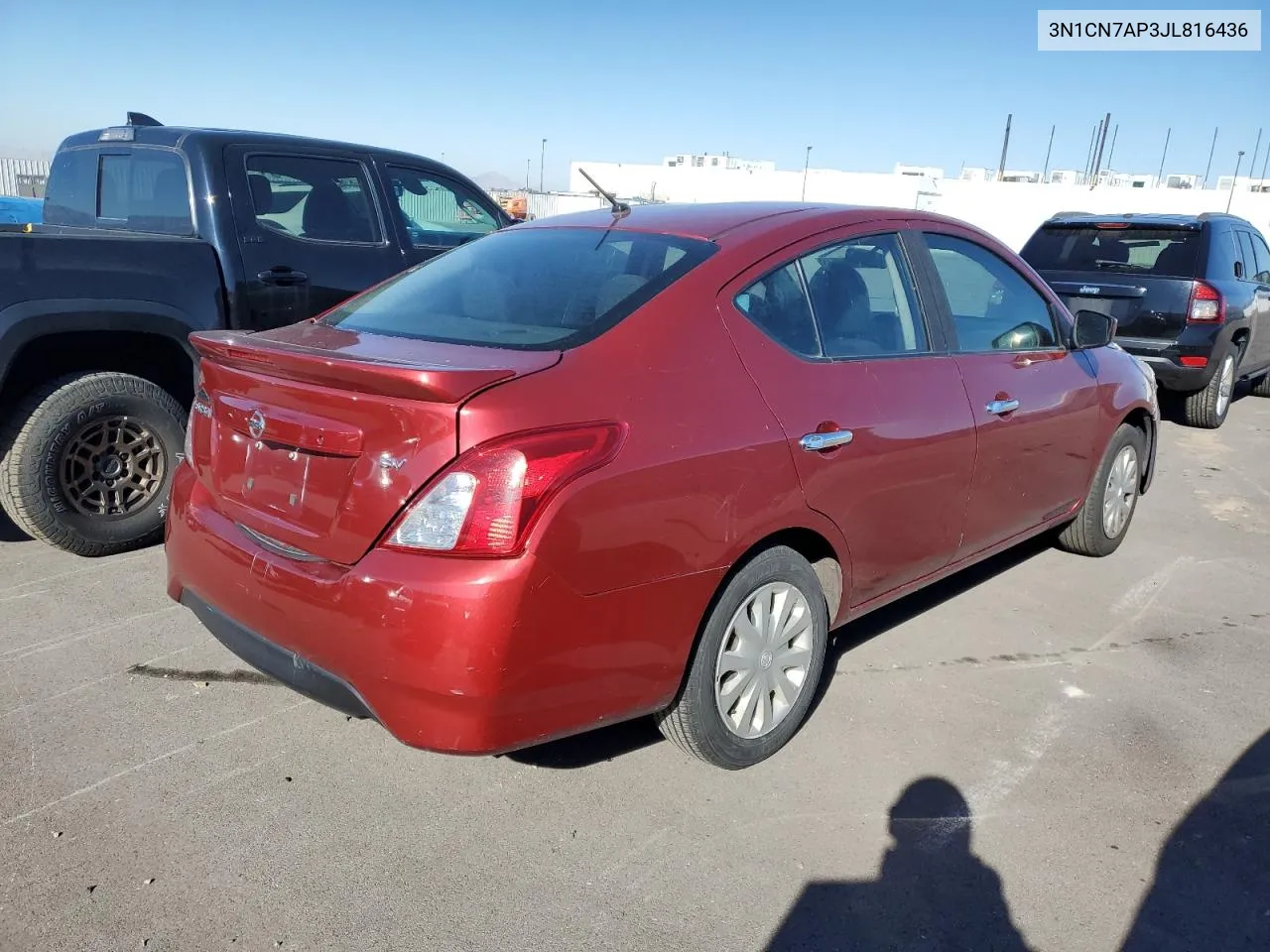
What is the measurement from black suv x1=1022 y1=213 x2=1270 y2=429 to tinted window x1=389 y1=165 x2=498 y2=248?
5001mm

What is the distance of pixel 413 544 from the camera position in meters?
2.35

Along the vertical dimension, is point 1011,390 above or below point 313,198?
below

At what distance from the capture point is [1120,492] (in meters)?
5.20

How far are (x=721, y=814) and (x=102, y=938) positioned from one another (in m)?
1.57

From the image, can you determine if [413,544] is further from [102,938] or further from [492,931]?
[102,938]

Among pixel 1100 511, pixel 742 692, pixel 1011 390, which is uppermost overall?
pixel 1011 390

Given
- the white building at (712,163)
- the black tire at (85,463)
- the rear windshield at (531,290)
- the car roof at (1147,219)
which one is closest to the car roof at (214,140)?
the black tire at (85,463)

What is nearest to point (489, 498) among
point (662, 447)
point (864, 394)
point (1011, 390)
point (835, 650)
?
point (662, 447)

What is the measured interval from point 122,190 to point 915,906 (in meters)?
5.36

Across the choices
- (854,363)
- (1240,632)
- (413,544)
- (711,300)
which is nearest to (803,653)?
(854,363)

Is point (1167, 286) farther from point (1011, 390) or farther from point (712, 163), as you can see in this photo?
point (712, 163)

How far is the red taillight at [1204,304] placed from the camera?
26.4ft

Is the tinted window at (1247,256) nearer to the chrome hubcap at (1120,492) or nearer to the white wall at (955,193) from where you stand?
the chrome hubcap at (1120,492)

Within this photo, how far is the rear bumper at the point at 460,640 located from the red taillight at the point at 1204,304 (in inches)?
278
